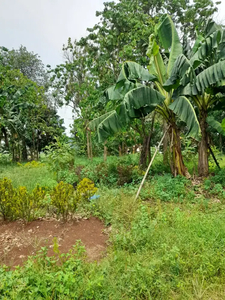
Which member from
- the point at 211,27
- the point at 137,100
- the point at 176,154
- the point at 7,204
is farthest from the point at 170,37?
the point at 7,204

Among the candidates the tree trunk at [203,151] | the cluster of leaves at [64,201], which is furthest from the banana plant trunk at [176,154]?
the cluster of leaves at [64,201]

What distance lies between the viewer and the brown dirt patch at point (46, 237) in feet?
10.4

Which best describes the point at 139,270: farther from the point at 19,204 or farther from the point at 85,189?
the point at 19,204

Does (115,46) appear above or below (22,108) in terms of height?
above

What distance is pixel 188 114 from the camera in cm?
524

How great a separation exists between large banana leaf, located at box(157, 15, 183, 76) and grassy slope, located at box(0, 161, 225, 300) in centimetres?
414

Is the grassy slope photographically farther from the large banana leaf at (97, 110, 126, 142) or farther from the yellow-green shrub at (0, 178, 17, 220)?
the large banana leaf at (97, 110, 126, 142)

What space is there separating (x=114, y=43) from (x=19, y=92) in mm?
6116

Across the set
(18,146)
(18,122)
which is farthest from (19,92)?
(18,146)

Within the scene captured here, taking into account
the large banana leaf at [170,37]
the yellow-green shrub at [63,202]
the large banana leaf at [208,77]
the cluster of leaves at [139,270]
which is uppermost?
the large banana leaf at [170,37]

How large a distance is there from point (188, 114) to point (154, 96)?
3.14 ft

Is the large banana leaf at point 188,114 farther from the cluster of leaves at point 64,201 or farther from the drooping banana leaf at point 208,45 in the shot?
the cluster of leaves at point 64,201

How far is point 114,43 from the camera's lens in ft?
28.7

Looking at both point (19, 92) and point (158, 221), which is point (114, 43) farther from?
point (158, 221)
